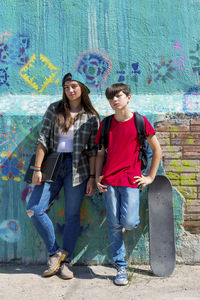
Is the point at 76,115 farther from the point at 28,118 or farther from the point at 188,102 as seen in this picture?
the point at 188,102

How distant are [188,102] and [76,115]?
48.8 inches

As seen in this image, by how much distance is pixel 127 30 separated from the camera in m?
3.80

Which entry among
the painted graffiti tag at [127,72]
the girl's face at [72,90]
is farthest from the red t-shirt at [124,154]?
the painted graffiti tag at [127,72]

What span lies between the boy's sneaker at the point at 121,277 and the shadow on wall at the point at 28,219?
0.43 meters

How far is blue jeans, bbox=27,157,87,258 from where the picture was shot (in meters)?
3.38

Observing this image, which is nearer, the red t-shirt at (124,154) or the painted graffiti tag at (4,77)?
the red t-shirt at (124,154)

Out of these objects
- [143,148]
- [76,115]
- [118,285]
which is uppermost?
[76,115]

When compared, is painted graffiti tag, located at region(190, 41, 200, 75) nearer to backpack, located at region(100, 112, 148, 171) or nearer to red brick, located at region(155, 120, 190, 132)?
red brick, located at region(155, 120, 190, 132)

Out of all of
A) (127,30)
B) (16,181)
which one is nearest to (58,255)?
(16,181)

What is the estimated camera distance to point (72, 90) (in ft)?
11.1

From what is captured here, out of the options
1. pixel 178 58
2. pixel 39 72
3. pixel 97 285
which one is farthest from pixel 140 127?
pixel 97 285

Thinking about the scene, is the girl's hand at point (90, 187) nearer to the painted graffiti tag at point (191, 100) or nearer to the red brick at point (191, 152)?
the red brick at point (191, 152)

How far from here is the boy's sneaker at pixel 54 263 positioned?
11.2ft

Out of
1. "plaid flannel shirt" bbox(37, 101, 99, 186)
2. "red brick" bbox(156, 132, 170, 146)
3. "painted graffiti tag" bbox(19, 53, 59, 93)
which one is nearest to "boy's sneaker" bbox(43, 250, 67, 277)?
"plaid flannel shirt" bbox(37, 101, 99, 186)
